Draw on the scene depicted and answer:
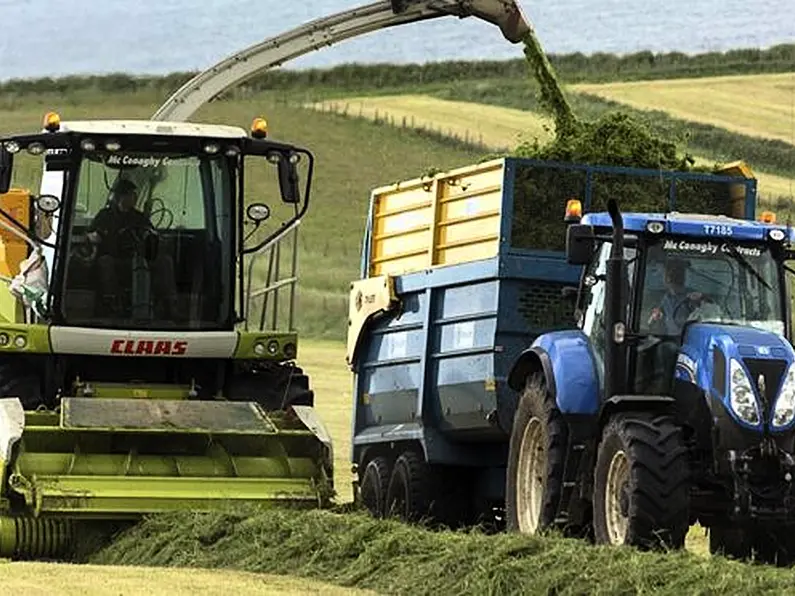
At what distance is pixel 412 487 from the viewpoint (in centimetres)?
1402

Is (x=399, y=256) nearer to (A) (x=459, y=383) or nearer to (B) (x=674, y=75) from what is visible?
(A) (x=459, y=383)

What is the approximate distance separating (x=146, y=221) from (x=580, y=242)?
3461mm

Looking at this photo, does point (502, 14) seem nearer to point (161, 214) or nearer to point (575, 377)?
point (161, 214)

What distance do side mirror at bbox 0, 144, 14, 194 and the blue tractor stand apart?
130 inches

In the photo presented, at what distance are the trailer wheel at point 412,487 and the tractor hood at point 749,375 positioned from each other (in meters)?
3.77

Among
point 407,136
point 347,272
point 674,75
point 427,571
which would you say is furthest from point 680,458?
point 674,75

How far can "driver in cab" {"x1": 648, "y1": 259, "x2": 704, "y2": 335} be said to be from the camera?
35.6 ft

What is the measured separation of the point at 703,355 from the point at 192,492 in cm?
335

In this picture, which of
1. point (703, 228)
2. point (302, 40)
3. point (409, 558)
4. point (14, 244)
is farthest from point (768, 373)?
point (302, 40)

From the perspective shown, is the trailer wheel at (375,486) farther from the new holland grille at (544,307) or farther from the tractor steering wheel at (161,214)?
the tractor steering wheel at (161,214)

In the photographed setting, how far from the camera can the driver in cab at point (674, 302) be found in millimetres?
10836

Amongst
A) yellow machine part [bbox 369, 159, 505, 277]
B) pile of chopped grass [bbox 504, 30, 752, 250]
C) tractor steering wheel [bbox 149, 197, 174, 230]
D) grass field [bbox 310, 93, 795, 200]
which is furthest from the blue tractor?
grass field [bbox 310, 93, 795, 200]

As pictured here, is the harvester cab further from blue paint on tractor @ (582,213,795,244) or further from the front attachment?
blue paint on tractor @ (582,213,795,244)

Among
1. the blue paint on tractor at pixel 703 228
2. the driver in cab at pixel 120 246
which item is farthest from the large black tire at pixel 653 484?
the driver in cab at pixel 120 246
